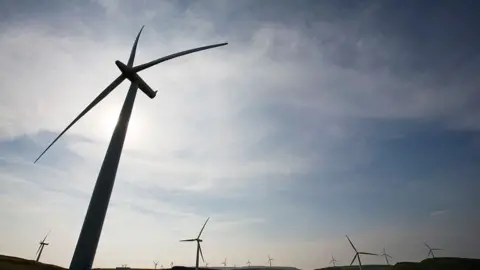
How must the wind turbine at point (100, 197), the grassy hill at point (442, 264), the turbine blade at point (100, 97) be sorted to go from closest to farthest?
the wind turbine at point (100, 197) < the turbine blade at point (100, 97) < the grassy hill at point (442, 264)

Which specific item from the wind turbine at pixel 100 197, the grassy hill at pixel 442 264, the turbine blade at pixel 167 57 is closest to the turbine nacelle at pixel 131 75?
the turbine blade at pixel 167 57

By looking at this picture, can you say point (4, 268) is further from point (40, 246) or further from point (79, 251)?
point (79, 251)

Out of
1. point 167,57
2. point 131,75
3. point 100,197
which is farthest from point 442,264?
point 100,197

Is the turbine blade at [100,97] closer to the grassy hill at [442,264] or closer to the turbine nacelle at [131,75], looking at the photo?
the turbine nacelle at [131,75]

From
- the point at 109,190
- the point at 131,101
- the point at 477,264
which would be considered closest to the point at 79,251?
the point at 109,190

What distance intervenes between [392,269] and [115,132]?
181476 mm

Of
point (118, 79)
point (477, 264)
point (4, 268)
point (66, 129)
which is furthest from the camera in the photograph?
point (477, 264)

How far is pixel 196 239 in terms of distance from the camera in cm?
9925

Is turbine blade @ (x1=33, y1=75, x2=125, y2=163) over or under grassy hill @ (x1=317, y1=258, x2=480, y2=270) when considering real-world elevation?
over

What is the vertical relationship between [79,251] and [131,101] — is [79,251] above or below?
below

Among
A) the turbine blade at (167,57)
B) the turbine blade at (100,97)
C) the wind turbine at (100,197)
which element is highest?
Answer: the turbine blade at (167,57)

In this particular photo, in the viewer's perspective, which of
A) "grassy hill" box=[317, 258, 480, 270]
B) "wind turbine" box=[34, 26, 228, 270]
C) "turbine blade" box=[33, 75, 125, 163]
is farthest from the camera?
"grassy hill" box=[317, 258, 480, 270]

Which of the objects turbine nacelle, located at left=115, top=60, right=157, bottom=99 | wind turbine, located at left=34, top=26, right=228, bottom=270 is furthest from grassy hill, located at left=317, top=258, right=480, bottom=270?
wind turbine, located at left=34, top=26, right=228, bottom=270

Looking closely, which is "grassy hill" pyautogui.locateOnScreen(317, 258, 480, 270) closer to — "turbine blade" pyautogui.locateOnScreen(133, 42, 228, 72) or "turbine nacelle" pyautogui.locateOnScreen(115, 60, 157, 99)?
"turbine blade" pyautogui.locateOnScreen(133, 42, 228, 72)
